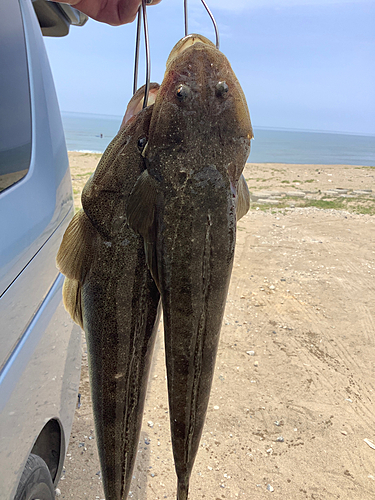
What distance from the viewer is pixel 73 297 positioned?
112 centimetres

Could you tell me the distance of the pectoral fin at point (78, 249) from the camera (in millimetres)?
1034

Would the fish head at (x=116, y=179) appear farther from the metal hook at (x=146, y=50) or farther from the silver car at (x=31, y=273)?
the silver car at (x=31, y=273)

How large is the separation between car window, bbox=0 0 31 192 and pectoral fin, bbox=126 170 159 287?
0.94m

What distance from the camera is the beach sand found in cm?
323

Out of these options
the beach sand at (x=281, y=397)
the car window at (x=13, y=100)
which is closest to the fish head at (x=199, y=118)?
the car window at (x=13, y=100)

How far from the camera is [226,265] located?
0.97m

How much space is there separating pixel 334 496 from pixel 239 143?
126 inches

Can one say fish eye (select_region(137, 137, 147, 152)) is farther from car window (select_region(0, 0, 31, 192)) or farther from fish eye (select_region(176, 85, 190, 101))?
car window (select_region(0, 0, 31, 192))

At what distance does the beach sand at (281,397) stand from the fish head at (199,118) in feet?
9.57

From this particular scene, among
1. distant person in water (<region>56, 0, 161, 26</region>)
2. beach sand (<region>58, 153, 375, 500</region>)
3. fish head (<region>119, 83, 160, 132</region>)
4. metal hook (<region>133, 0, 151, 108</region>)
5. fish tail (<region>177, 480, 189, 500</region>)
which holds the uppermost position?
distant person in water (<region>56, 0, 161, 26</region>)

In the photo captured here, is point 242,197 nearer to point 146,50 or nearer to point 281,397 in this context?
point 146,50

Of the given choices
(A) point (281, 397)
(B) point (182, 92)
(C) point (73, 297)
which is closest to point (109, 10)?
(B) point (182, 92)

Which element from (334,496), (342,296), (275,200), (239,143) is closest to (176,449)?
(239,143)

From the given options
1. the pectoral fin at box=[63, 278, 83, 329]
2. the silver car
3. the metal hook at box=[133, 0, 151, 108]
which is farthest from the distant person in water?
the pectoral fin at box=[63, 278, 83, 329]
